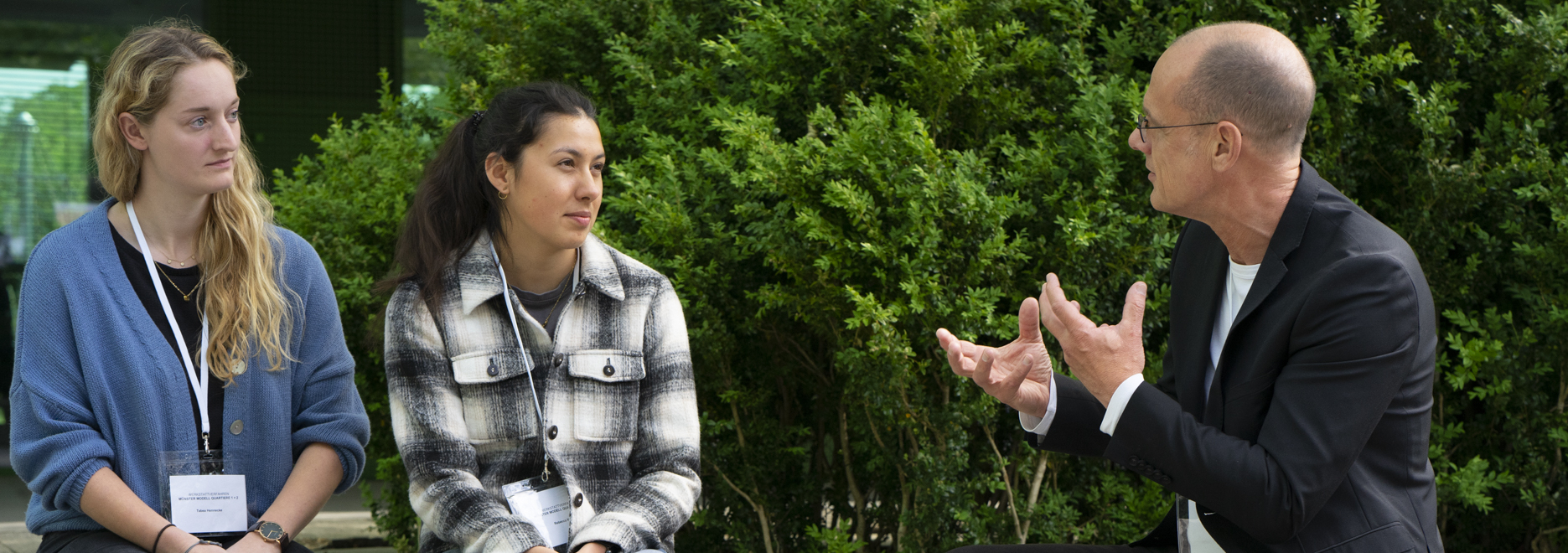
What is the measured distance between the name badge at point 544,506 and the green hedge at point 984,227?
821mm

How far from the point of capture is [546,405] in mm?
2643

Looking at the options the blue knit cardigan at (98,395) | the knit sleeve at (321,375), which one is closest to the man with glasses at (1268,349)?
the knit sleeve at (321,375)

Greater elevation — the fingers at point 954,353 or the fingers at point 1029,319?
the fingers at point 1029,319

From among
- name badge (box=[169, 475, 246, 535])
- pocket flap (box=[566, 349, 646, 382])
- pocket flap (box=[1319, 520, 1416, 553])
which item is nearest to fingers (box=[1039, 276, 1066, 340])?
pocket flap (box=[1319, 520, 1416, 553])

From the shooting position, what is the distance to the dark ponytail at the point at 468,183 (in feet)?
9.00

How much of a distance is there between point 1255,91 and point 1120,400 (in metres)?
0.61

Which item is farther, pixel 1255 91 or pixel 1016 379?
pixel 1016 379

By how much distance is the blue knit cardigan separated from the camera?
7.99 feet

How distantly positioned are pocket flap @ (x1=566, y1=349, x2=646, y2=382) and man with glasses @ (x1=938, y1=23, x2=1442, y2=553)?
814 mm

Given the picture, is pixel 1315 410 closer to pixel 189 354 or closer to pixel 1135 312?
pixel 1135 312

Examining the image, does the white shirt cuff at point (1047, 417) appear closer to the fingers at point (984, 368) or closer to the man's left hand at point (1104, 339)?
the fingers at point (984, 368)

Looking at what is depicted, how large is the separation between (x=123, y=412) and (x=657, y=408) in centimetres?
117

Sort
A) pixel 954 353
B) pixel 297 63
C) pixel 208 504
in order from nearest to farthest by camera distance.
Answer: pixel 954 353
pixel 208 504
pixel 297 63

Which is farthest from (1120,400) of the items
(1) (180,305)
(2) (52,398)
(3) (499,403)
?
(2) (52,398)
